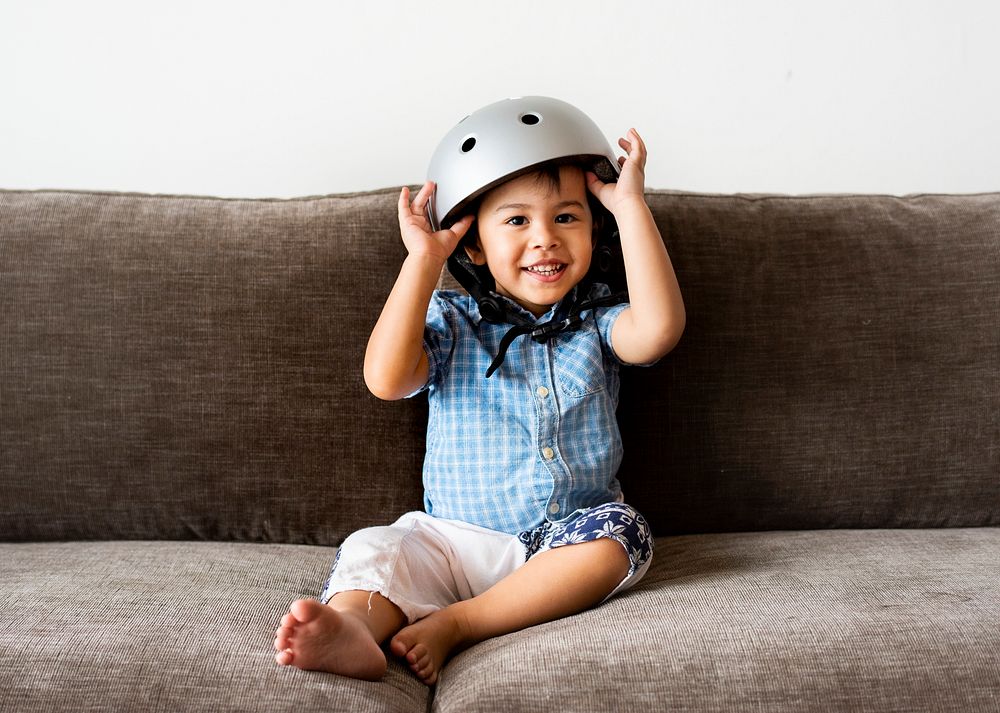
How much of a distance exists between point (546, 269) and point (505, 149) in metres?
0.20

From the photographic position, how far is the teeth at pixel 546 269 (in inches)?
58.8

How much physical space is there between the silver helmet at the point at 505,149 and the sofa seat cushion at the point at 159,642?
0.64m

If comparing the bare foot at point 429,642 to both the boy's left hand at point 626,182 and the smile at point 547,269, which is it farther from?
the boy's left hand at point 626,182

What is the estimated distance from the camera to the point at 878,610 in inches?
47.2

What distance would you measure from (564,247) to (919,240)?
2.30 ft

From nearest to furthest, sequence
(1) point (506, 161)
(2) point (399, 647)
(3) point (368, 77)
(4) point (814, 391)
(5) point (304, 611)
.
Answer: (5) point (304, 611) < (2) point (399, 647) < (1) point (506, 161) < (4) point (814, 391) < (3) point (368, 77)

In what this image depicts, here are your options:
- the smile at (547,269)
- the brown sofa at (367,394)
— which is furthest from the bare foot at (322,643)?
the smile at (547,269)

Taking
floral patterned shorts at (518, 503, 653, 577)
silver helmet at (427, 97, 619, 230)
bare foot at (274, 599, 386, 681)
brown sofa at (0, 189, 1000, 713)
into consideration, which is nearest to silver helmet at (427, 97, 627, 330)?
silver helmet at (427, 97, 619, 230)

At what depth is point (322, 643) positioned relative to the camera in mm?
1077

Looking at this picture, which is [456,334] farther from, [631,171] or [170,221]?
[170,221]

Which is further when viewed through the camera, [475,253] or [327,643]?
[475,253]

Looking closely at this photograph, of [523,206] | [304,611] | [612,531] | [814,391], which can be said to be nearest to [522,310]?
[523,206]

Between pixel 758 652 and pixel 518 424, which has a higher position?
pixel 518 424

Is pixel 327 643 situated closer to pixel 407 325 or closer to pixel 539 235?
pixel 407 325
